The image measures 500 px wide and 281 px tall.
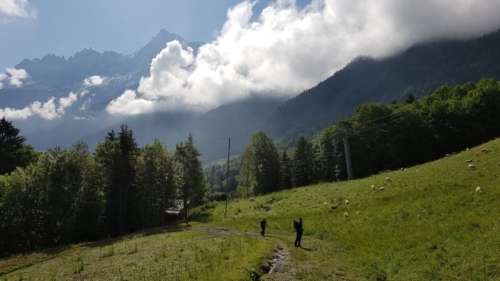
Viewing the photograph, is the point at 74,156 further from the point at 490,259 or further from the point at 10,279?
the point at 490,259

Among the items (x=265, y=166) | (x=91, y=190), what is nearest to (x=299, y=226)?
(x=91, y=190)

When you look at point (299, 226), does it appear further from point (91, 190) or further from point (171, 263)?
point (91, 190)

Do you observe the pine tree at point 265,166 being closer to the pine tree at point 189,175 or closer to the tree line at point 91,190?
the tree line at point 91,190

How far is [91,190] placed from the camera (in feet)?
188

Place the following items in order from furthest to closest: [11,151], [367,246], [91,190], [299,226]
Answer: [11,151]
[91,190]
[299,226]
[367,246]

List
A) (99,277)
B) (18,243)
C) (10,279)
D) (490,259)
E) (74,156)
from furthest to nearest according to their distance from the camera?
1. (74,156)
2. (18,243)
3. (10,279)
4. (99,277)
5. (490,259)

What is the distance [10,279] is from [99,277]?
9.89 metres

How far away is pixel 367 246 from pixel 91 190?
164 feet

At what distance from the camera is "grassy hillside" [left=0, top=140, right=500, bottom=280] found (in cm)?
1942

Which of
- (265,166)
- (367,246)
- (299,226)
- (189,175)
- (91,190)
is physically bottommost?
(367,246)

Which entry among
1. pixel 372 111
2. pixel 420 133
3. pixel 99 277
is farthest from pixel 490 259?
pixel 372 111

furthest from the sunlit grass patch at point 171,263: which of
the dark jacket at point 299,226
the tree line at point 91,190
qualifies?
the tree line at point 91,190

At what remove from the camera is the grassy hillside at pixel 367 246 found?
1942 cm

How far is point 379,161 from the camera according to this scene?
88188 millimetres
